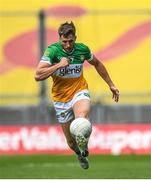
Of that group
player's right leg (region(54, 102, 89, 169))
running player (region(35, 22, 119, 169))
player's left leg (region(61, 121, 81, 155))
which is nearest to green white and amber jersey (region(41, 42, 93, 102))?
running player (region(35, 22, 119, 169))

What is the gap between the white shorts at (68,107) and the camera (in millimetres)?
13375

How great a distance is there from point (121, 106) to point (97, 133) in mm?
1476

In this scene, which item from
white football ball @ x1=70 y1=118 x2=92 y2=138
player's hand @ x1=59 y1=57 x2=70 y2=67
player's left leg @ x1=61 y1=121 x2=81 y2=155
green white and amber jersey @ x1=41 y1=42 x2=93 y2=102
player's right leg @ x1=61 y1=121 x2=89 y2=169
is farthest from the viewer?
player's left leg @ x1=61 y1=121 x2=81 y2=155

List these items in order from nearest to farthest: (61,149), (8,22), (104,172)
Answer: (104,172) → (61,149) → (8,22)

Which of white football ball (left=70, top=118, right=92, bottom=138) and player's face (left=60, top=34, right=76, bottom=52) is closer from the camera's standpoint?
white football ball (left=70, top=118, right=92, bottom=138)

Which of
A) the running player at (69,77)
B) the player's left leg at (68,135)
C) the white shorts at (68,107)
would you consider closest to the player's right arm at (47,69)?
the running player at (69,77)

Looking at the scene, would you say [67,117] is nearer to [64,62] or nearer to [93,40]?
[64,62]

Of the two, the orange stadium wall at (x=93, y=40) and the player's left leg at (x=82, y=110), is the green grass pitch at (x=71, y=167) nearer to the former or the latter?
the player's left leg at (x=82, y=110)

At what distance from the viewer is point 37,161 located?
780 inches

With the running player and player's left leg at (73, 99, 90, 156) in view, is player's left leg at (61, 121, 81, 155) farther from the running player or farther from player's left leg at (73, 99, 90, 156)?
player's left leg at (73, 99, 90, 156)

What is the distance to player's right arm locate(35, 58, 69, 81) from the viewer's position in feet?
39.5

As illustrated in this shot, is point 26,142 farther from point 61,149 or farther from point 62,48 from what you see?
point 62,48

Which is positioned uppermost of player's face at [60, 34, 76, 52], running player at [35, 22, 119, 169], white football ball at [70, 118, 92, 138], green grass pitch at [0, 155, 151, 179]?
player's face at [60, 34, 76, 52]

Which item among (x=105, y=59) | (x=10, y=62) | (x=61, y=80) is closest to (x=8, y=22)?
(x=10, y=62)
